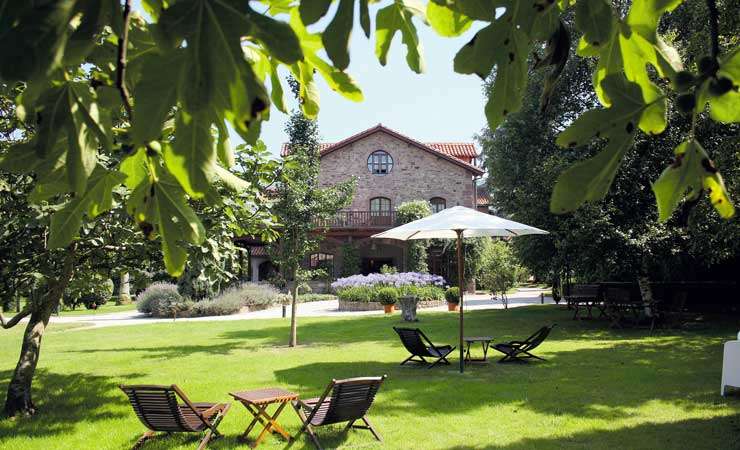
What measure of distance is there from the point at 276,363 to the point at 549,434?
5565mm

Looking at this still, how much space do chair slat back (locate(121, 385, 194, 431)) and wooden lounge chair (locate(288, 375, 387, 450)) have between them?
3.65 feet

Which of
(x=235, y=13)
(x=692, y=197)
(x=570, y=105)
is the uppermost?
(x=570, y=105)

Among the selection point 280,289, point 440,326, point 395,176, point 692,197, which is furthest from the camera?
point 395,176

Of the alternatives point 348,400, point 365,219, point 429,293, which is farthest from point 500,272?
point 348,400

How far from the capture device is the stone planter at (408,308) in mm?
16641

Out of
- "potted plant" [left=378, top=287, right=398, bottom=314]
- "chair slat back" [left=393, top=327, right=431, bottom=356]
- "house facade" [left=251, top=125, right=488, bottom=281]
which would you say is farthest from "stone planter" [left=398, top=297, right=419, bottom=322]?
"house facade" [left=251, top=125, right=488, bottom=281]

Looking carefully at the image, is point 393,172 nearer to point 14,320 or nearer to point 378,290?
point 378,290

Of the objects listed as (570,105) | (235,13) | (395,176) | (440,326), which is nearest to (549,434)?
(235,13)

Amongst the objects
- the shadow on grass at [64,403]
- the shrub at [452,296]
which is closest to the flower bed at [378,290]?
the shrub at [452,296]

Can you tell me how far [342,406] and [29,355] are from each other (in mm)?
4053

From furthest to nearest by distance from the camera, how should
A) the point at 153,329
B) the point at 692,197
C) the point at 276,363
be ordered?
the point at 153,329 < the point at 276,363 < the point at 692,197

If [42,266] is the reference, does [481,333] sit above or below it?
below

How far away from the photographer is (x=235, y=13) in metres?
0.66

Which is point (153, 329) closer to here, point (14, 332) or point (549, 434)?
point (14, 332)
